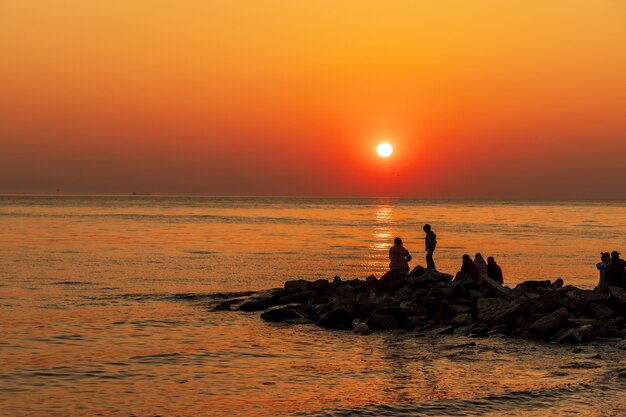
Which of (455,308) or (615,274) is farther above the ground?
(615,274)

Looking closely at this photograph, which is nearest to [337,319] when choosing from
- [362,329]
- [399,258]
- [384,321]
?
[362,329]

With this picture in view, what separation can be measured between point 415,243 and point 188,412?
2517 inches

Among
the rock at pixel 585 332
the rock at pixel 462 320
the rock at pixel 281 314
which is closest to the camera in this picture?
the rock at pixel 585 332

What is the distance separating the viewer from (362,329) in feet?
82.2

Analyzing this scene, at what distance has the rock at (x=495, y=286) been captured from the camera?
28.0 metres

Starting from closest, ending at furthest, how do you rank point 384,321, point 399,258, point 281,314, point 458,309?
point 384,321 < point 458,309 < point 281,314 < point 399,258

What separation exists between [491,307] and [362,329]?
449 centimetres

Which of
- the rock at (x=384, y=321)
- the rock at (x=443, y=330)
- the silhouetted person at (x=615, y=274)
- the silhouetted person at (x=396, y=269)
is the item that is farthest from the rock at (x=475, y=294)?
the silhouetted person at (x=615, y=274)

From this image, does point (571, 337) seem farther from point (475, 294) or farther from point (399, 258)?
point (399, 258)

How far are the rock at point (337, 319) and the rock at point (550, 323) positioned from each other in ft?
20.5

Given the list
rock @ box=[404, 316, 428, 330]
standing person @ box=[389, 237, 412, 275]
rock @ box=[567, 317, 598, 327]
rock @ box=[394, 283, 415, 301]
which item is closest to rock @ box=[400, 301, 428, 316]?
rock @ box=[404, 316, 428, 330]

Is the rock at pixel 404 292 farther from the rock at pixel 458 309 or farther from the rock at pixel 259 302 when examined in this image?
the rock at pixel 259 302

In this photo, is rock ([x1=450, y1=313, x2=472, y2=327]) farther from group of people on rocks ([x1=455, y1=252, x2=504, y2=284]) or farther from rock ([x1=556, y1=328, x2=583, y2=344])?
group of people on rocks ([x1=455, y1=252, x2=504, y2=284])

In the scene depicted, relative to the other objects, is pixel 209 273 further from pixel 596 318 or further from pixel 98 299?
pixel 596 318
